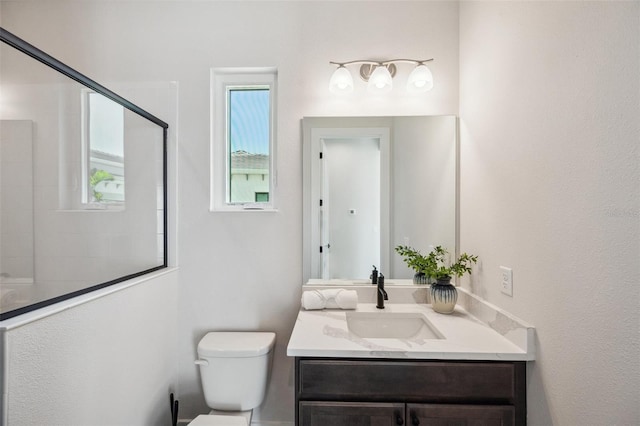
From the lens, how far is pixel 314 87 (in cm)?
175

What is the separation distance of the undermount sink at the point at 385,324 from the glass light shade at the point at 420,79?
1.21m

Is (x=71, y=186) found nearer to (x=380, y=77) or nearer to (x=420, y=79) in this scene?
(x=380, y=77)

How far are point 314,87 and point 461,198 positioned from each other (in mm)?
1042

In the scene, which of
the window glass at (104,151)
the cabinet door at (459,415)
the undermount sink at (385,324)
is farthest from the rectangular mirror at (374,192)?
the window glass at (104,151)

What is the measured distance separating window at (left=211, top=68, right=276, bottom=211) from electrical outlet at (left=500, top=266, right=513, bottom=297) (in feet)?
4.04

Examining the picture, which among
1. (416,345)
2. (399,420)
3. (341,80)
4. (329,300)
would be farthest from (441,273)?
(341,80)

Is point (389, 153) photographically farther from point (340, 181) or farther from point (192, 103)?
point (192, 103)

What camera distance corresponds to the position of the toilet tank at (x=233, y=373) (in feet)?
5.03

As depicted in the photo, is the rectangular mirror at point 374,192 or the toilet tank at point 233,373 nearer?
the toilet tank at point 233,373

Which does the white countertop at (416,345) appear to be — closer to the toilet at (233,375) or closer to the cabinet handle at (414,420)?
the cabinet handle at (414,420)

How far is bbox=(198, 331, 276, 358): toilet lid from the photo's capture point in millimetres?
1529

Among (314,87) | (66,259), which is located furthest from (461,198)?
(66,259)

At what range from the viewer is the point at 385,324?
155 cm

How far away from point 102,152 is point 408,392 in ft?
6.33
